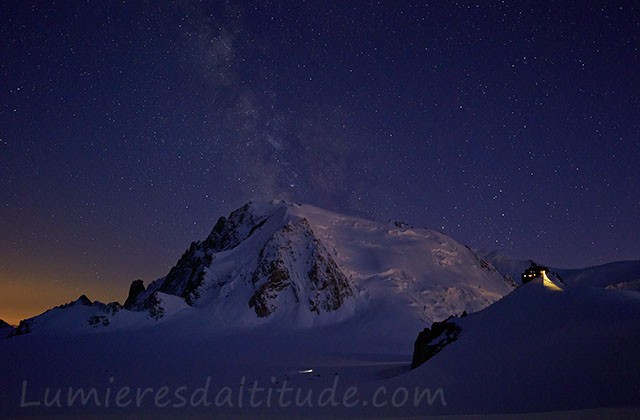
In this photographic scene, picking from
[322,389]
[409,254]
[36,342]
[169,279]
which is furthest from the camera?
[169,279]

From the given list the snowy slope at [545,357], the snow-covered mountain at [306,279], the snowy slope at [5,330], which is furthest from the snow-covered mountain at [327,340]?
the snowy slope at [5,330]

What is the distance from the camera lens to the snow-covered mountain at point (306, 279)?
56.3 m

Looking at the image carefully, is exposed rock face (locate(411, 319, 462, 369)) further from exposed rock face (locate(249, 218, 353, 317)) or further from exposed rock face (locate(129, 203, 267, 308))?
exposed rock face (locate(129, 203, 267, 308))

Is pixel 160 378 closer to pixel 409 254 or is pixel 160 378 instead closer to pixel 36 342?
pixel 36 342

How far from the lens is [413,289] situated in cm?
6406

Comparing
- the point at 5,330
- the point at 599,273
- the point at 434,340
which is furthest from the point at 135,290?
the point at 599,273

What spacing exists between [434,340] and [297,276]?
44.5 m

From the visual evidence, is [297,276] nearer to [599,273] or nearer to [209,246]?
[209,246]

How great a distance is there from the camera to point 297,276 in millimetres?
63719

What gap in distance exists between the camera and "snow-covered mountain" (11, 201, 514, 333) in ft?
185

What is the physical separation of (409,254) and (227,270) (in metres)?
30.8

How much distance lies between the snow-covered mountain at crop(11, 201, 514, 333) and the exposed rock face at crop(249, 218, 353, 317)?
6.0 inches

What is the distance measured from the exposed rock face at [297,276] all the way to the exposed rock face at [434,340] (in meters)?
37.9

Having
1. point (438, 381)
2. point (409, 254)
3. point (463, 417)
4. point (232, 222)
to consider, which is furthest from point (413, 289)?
point (463, 417)
